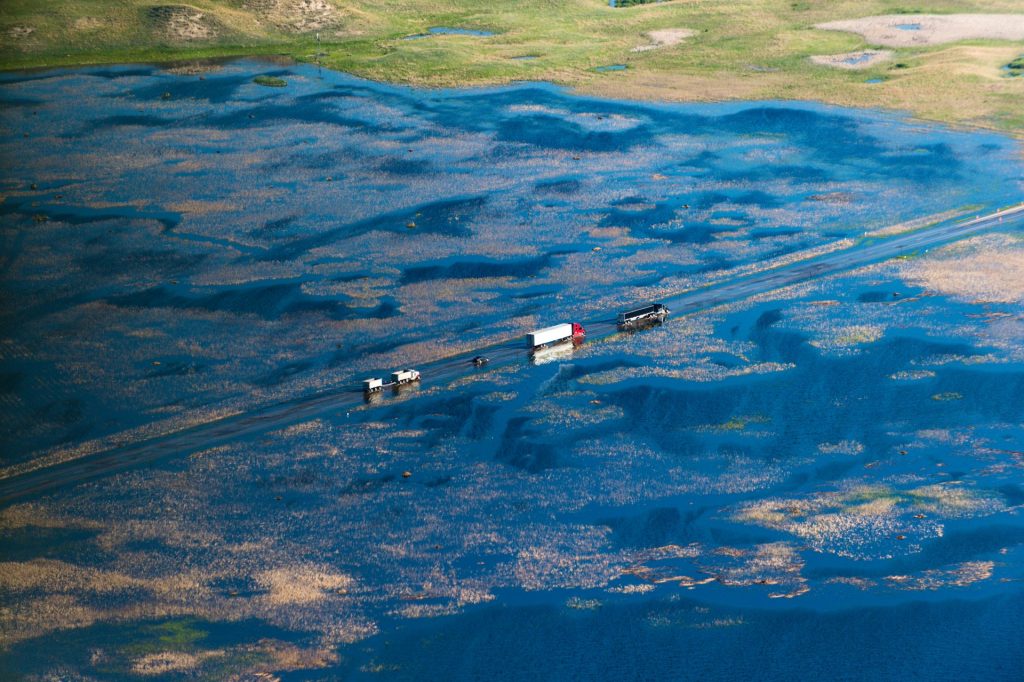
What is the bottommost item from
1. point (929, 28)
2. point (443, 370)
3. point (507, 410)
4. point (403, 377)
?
point (507, 410)

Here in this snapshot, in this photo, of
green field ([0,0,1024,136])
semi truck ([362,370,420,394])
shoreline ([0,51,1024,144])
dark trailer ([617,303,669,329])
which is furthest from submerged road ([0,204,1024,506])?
green field ([0,0,1024,136])

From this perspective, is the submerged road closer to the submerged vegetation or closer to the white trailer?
the white trailer

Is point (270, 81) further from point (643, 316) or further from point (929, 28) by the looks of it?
point (929, 28)

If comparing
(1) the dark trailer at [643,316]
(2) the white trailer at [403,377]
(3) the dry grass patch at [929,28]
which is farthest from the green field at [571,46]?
(2) the white trailer at [403,377]

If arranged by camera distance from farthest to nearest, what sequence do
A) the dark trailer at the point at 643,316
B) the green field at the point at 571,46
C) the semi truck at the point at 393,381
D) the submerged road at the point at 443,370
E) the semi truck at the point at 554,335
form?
the green field at the point at 571,46
the dark trailer at the point at 643,316
the semi truck at the point at 554,335
the semi truck at the point at 393,381
the submerged road at the point at 443,370

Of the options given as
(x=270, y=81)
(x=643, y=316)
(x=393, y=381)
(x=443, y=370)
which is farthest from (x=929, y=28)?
(x=393, y=381)

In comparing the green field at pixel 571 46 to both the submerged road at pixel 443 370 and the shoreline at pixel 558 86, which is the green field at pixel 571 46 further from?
the submerged road at pixel 443 370
